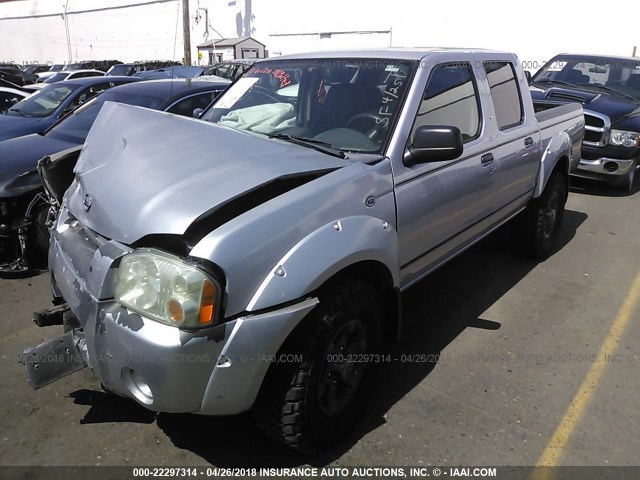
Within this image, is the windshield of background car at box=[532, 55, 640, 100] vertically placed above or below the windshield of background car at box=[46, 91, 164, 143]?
above

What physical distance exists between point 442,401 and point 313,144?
5.39 feet

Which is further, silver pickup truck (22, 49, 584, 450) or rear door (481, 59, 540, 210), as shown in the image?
rear door (481, 59, 540, 210)

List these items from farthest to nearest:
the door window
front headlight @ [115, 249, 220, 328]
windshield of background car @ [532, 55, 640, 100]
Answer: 1. windshield of background car @ [532, 55, 640, 100]
2. the door window
3. front headlight @ [115, 249, 220, 328]

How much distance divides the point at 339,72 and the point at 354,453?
2.26 m

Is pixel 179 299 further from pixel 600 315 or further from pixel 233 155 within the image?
pixel 600 315

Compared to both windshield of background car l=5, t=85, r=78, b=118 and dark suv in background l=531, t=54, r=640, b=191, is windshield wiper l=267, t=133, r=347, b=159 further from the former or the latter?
windshield of background car l=5, t=85, r=78, b=118

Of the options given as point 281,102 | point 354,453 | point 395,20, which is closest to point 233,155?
point 281,102

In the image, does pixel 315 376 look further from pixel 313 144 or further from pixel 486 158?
pixel 486 158

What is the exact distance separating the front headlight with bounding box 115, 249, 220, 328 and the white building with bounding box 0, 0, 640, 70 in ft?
56.7

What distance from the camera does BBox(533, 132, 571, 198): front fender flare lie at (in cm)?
465

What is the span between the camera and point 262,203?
2.28 metres

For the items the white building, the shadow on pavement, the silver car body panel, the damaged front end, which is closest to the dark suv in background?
the shadow on pavement

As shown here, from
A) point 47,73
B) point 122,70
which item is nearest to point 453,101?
point 122,70

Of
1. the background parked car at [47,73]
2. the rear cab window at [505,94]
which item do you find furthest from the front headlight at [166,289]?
the background parked car at [47,73]
